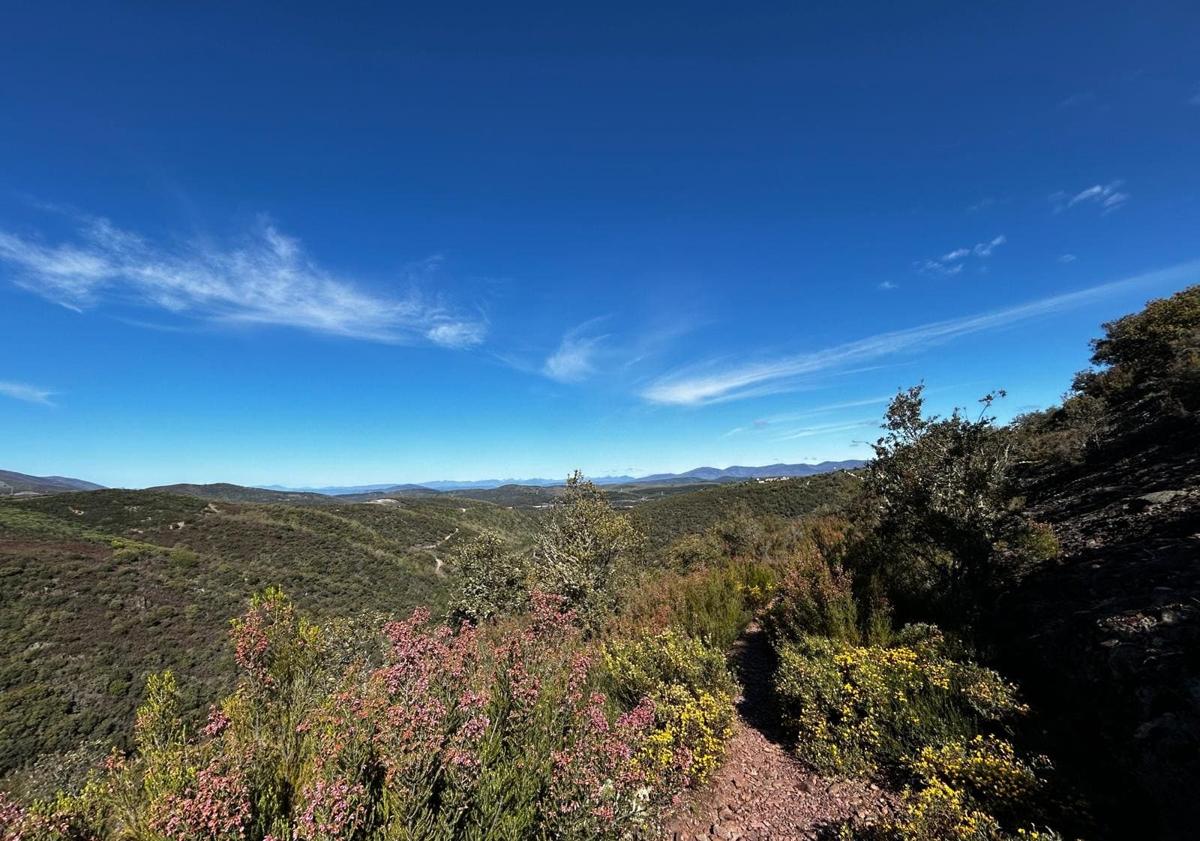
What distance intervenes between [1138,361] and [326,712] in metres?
27.5

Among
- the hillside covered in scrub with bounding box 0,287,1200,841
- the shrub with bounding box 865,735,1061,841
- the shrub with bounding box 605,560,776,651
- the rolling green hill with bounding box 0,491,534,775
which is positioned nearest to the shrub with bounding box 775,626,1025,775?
the hillside covered in scrub with bounding box 0,287,1200,841

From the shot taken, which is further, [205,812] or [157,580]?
[157,580]

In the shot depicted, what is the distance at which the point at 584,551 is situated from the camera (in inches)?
627

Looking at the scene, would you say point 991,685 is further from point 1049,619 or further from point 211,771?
point 211,771

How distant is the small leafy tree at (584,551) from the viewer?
13.6 metres

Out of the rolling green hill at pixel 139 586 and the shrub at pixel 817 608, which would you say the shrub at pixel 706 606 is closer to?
the shrub at pixel 817 608

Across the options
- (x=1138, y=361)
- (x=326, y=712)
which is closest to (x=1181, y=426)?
(x=1138, y=361)

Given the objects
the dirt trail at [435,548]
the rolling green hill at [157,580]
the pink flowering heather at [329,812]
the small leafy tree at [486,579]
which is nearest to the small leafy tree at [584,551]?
the small leafy tree at [486,579]

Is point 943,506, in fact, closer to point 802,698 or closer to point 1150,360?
point 802,698

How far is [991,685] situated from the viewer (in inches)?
189

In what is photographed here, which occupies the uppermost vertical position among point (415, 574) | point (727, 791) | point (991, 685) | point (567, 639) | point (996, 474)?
point (996, 474)

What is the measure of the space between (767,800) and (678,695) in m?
1.33

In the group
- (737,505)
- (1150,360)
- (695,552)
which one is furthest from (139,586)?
(737,505)

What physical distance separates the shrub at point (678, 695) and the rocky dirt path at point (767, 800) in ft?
0.83
